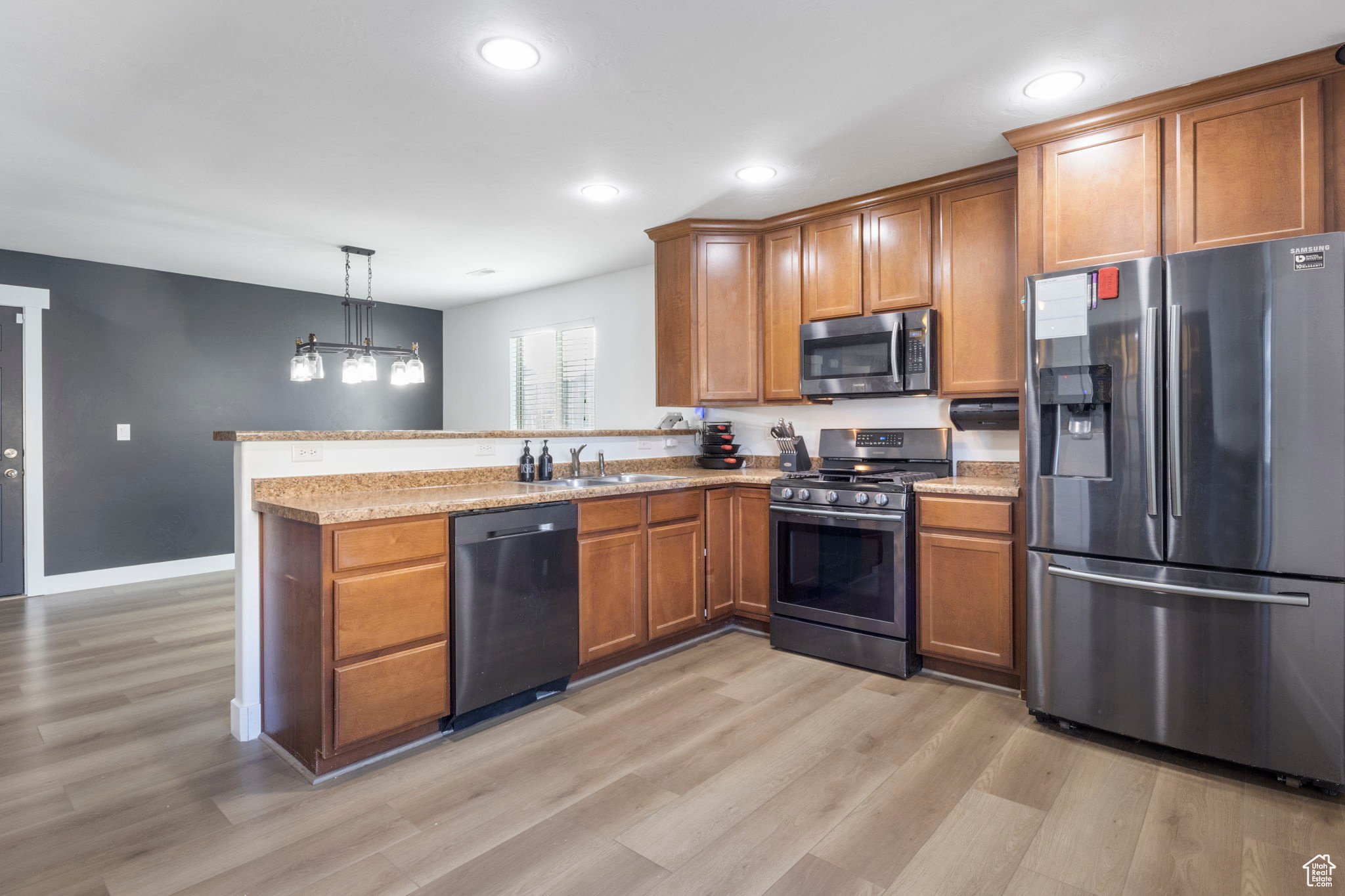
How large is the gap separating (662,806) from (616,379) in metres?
3.77

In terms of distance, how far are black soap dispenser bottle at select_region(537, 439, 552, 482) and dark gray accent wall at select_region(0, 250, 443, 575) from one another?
9.48 ft

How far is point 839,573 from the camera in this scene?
3258 mm

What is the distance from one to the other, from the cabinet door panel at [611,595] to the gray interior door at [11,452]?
4.37 metres

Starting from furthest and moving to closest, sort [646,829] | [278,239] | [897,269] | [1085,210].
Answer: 1. [278,239]
2. [897,269]
3. [1085,210]
4. [646,829]

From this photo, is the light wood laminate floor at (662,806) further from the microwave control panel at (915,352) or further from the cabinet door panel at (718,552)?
the microwave control panel at (915,352)

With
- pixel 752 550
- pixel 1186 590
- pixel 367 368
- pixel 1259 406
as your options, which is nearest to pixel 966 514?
pixel 1186 590

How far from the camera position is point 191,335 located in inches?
209

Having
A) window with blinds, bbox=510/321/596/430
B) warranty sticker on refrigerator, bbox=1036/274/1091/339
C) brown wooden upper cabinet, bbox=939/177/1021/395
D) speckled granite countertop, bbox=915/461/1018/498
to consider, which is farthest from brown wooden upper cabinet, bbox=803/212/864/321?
window with blinds, bbox=510/321/596/430

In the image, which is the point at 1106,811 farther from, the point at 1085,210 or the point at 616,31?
the point at 616,31

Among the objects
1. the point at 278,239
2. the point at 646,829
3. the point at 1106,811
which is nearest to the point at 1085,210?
the point at 1106,811

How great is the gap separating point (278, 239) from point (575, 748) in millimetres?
3782

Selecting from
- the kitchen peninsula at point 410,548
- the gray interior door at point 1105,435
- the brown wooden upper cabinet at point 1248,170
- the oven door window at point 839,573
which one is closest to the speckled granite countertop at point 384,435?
the kitchen peninsula at point 410,548

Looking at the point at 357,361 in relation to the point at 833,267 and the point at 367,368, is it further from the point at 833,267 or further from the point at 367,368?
the point at 833,267

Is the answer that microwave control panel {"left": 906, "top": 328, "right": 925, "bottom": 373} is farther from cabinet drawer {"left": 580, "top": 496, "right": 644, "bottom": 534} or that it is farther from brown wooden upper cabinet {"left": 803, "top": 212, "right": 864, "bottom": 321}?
cabinet drawer {"left": 580, "top": 496, "right": 644, "bottom": 534}
